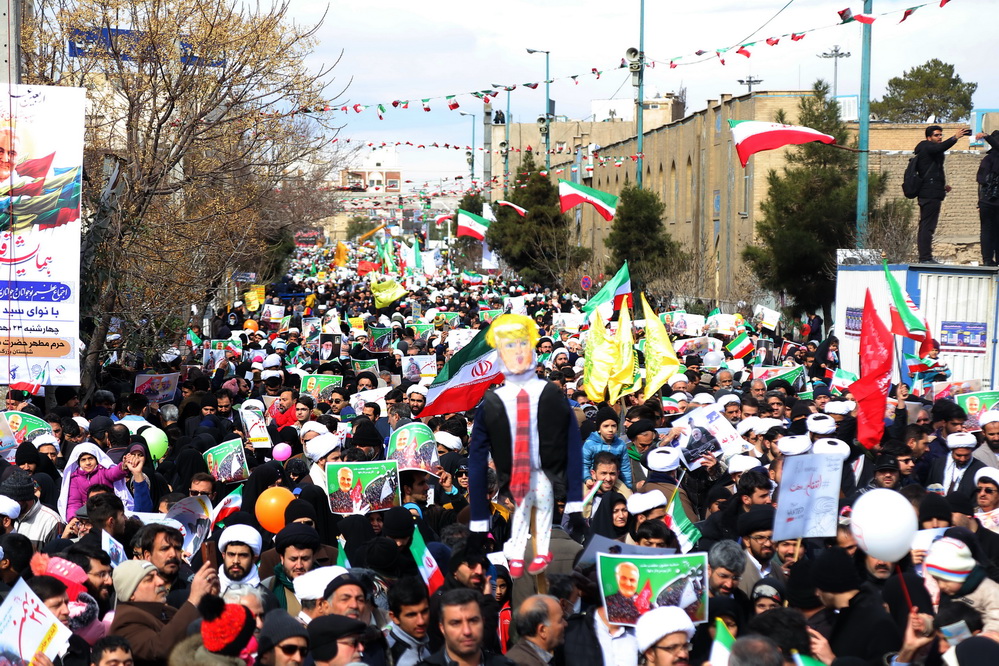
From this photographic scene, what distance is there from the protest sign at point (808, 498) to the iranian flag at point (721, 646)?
1602 mm

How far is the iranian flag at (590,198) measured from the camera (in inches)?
1077

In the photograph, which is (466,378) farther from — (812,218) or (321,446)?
(812,218)

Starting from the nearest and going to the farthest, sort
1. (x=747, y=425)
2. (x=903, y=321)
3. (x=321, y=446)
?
(x=321, y=446)
(x=747, y=425)
(x=903, y=321)

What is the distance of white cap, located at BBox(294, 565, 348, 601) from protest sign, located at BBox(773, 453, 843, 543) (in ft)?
8.03

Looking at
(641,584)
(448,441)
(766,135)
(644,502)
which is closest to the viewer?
(641,584)

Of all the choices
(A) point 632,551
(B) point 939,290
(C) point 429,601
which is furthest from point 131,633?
(B) point 939,290

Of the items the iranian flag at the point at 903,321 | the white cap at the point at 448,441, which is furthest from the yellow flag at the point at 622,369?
the iranian flag at the point at 903,321

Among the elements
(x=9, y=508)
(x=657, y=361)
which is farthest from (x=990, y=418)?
(x=9, y=508)

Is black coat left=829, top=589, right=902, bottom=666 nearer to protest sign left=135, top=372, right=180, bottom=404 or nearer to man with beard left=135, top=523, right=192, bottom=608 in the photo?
man with beard left=135, top=523, right=192, bottom=608

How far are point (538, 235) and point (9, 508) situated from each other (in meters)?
46.1

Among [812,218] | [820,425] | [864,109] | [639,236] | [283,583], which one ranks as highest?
[864,109]

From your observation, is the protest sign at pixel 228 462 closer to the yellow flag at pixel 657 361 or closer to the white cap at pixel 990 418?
the yellow flag at pixel 657 361

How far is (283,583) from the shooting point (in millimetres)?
6500

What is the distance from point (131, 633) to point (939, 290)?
14103mm
